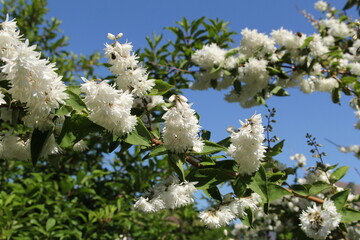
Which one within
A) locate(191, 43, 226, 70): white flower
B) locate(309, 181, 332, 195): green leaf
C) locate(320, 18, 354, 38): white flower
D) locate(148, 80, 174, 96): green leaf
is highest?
locate(320, 18, 354, 38): white flower

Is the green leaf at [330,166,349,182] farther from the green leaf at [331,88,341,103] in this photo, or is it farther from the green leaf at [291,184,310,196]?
the green leaf at [331,88,341,103]

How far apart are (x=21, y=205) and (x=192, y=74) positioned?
2193 mm

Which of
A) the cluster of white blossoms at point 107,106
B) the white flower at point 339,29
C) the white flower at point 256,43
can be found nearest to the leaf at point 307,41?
the white flower at point 256,43

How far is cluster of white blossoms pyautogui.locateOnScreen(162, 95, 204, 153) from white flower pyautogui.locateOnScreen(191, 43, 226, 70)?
181 centimetres

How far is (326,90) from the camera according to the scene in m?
3.49

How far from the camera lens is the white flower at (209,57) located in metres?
3.23

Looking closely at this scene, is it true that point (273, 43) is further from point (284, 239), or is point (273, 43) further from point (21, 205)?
point (284, 239)

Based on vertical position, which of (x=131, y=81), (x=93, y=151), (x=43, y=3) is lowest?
(x=131, y=81)

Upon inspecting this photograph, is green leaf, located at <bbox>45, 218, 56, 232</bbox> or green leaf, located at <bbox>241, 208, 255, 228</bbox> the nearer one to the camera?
green leaf, located at <bbox>241, 208, 255, 228</bbox>

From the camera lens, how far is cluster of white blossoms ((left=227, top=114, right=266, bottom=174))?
4.83 feet

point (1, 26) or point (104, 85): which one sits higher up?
point (1, 26)

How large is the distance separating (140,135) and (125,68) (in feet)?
1.14

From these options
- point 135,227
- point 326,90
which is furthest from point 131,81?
point 135,227

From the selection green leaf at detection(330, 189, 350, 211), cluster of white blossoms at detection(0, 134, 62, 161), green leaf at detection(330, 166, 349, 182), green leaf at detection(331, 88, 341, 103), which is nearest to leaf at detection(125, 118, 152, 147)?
cluster of white blossoms at detection(0, 134, 62, 161)
